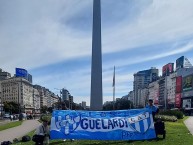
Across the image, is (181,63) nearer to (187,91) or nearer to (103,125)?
(187,91)

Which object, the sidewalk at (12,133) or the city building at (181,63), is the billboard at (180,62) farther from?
the sidewalk at (12,133)

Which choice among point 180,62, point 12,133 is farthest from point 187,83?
point 12,133

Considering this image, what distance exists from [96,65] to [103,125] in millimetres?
21183

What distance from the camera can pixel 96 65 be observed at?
3569 cm

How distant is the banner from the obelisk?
20.4 metres

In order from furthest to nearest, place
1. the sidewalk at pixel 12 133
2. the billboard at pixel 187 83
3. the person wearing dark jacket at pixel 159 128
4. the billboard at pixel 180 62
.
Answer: the billboard at pixel 180 62
the billboard at pixel 187 83
the sidewalk at pixel 12 133
the person wearing dark jacket at pixel 159 128

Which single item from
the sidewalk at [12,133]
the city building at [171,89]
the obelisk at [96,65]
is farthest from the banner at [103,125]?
the city building at [171,89]

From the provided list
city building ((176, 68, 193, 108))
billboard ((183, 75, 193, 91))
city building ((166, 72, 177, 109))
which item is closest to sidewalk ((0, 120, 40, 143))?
city building ((176, 68, 193, 108))

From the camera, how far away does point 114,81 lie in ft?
184

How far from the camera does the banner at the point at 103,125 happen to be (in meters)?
14.6

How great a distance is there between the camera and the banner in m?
14.6

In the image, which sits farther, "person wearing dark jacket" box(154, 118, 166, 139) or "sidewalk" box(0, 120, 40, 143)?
"sidewalk" box(0, 120, 40, 143)

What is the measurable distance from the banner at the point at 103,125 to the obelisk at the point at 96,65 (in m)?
20.4

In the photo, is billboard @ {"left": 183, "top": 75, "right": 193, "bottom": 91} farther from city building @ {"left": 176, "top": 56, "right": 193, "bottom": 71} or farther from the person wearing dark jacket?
the person wearing dark jacket
